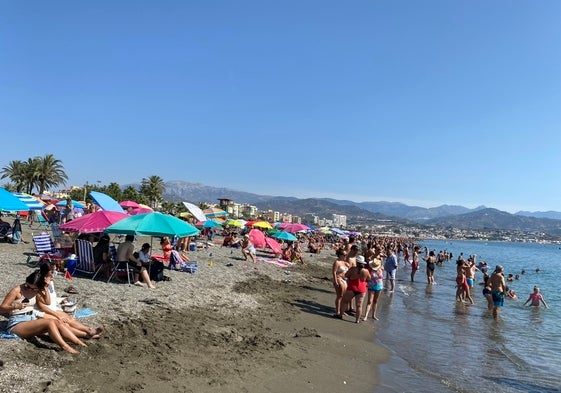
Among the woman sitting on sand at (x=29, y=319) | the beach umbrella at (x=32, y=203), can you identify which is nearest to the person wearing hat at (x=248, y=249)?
the beach umbrella at (x=32, y=203)

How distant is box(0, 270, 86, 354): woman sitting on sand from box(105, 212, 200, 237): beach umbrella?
3806 mm

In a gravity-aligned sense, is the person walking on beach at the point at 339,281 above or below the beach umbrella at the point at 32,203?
below

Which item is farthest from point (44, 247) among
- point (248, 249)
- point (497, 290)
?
point (497, 290)

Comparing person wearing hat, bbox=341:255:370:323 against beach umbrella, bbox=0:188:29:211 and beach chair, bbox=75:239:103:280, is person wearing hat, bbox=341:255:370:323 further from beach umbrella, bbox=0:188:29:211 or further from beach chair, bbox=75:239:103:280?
beach umbrella, bbox=0:188:29:211

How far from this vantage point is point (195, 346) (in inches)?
243

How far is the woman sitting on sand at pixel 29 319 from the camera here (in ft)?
16.8

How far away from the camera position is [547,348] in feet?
31.3

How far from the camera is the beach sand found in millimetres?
4707

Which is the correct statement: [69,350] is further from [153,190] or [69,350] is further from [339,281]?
[153,190]

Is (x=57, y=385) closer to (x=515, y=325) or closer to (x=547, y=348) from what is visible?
(x=547, y=348)

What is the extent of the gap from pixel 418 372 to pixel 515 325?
6.77 meters

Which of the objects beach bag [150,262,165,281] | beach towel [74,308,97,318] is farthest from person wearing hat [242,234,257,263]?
beach towel [74,308,97,318]

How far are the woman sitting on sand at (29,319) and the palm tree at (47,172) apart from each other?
5794 cm

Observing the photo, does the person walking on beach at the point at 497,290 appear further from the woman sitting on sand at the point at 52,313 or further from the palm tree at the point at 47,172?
the palm tree at the point at 47,172
